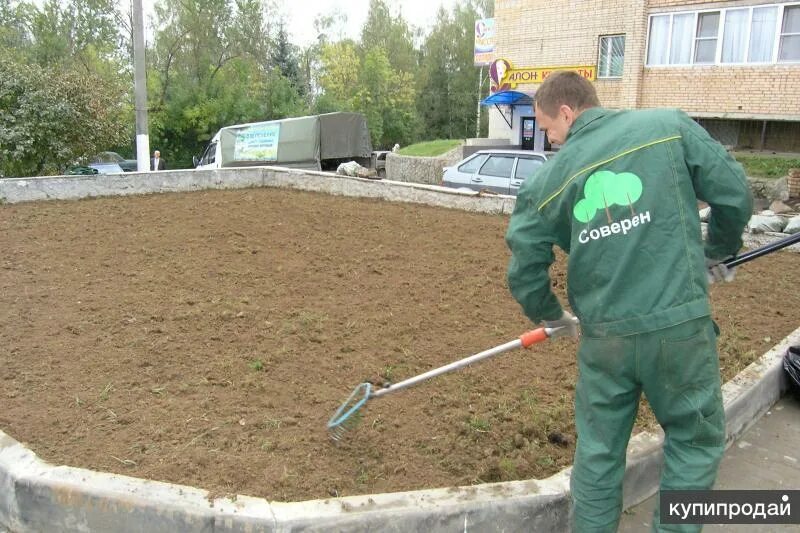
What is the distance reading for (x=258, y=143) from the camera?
20.3 metres

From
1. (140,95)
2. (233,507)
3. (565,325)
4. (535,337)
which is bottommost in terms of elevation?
(233,507)

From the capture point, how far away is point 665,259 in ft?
8.13

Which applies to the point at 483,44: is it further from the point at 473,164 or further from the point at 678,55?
Answer: the point at 473,164

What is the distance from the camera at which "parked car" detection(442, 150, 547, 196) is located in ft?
36.4

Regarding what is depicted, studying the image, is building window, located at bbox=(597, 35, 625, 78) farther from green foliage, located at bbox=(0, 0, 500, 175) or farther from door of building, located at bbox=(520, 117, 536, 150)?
green foliage, located at bbox=(0, 0, 500, 175)

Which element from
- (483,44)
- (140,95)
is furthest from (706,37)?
(140,95)

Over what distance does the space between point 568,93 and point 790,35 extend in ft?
58.1

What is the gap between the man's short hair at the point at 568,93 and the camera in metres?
2.76

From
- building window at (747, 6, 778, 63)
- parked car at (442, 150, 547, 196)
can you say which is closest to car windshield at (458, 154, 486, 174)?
parked car at (442, 150, 547, 196)

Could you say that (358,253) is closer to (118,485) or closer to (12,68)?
(118,485)

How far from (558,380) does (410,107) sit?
132 feet

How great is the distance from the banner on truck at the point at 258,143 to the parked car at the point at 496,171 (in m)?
9.05

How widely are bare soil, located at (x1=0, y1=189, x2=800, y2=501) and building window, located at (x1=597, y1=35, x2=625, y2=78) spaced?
1470 cm

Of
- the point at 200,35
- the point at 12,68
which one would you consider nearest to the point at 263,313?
the point at 12,68
